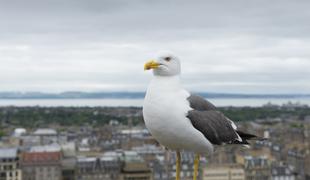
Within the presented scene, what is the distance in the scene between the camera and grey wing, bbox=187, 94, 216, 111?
11.7ft

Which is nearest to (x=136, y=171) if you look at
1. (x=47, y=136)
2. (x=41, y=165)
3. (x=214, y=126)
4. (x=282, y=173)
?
(x=41, y=165)

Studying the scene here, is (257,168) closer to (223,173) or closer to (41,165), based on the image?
(223,173)

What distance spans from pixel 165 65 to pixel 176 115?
0.29 meters

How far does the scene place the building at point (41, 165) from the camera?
4492cm

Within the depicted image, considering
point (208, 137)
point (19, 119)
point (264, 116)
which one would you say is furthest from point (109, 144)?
point (208, 137)

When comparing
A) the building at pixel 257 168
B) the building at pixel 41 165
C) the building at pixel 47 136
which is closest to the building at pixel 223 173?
the building at pixel 257 168

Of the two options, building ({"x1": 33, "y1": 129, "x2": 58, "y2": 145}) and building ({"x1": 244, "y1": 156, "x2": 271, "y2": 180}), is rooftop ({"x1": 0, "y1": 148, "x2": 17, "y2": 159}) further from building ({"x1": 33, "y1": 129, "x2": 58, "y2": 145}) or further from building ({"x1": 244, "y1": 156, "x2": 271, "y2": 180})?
building ({"x1": 244, "y1": 156, "x2": 271, "y2": 180})

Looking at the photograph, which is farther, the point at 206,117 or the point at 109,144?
the point at 109,144

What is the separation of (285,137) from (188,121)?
61490mm

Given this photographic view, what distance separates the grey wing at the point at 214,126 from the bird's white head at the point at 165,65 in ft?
0.84

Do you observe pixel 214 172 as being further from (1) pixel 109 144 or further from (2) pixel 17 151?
(1) pixel 109 144

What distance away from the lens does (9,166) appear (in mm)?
44344

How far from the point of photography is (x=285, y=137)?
63406 millimetres

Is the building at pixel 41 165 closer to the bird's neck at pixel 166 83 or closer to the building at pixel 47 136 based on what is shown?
the building at pixel 47 136
